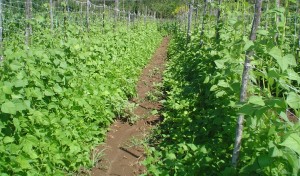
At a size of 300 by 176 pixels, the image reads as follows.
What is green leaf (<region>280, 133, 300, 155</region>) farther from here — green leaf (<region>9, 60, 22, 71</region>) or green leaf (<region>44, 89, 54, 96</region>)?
green leaf (<region>44, 89, 54, 96</region>)

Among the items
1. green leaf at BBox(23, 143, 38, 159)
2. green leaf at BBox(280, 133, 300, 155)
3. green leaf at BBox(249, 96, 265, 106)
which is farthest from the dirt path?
green leaf at BBox(280, 133, 300, 155)

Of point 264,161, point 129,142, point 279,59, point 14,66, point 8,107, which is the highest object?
point 279,59

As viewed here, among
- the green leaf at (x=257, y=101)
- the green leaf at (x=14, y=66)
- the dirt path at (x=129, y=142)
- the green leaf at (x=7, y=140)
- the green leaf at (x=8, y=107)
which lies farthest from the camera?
the dirt path at (x=129, y=142)

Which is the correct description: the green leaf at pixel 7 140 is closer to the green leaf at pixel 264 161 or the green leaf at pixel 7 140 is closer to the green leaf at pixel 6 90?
the green leaf at pixel 6 90

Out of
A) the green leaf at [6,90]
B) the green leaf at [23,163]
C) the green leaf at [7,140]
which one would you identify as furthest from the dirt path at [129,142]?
the green leaf at [6,90]

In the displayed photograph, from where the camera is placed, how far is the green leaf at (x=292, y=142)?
1731mm

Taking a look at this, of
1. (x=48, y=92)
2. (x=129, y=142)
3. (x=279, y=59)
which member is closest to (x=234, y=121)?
(x=279, y=59)

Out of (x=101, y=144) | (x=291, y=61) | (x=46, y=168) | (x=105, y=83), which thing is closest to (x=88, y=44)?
(x=105, y=83)

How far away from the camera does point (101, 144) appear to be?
5.00 meters

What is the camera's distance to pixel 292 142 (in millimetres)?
1759

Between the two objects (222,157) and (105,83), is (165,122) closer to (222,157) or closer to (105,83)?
(105,83)

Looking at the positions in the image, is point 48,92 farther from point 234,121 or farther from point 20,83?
point 234,121

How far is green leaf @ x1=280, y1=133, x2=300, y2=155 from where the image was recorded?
5.68 ft

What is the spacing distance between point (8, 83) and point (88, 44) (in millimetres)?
3792
